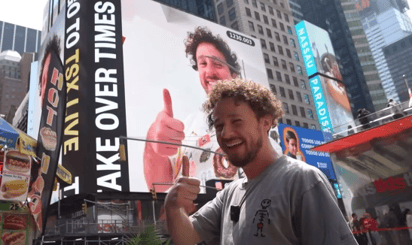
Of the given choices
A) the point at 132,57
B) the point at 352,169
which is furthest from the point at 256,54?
the point at 352,169

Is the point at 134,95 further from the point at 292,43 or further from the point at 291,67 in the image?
the point at 292,43

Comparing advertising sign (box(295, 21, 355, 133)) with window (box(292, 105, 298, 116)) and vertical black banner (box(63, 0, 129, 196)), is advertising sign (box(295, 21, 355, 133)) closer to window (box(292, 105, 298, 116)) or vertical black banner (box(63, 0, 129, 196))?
window (box(292, 105, 298, 116))

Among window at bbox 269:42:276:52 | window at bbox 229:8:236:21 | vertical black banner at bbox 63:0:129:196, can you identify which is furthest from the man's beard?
window at bbox 229:8:236:21

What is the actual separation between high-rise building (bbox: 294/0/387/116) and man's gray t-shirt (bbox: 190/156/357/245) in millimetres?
104838

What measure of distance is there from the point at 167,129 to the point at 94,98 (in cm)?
791

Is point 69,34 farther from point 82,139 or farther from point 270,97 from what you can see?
point 270,97

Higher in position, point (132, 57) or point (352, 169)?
point (132, 57)

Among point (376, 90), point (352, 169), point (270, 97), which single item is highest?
point (376, 90)

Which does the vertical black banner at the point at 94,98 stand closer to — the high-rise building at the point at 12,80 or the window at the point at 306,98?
the window at the point at 306,98

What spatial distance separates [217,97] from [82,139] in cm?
3163

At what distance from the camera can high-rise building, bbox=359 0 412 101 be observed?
172625 millimetres

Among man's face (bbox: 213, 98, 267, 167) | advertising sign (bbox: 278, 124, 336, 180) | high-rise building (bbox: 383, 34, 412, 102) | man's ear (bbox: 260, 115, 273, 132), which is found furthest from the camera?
high-rise building (bbox: 383, 34, 412, 102)

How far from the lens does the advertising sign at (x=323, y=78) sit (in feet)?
202

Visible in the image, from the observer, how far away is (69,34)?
121ft
